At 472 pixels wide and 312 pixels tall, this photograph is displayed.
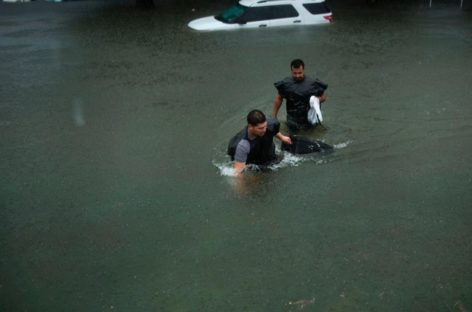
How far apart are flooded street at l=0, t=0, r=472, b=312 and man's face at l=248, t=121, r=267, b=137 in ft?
2.78

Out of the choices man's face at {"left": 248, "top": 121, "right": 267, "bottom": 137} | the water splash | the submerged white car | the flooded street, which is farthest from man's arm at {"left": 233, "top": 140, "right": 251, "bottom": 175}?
the submerged white car

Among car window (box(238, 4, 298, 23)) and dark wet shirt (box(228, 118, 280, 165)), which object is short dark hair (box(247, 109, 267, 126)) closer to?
dark wet shirt (box(228, 118, 280, 165))

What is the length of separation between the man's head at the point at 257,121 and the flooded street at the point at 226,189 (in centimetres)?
92

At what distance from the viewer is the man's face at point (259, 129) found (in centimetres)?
591

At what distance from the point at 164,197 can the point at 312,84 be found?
2763mm

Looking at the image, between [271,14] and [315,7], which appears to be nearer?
[271,14]

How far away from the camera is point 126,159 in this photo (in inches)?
298

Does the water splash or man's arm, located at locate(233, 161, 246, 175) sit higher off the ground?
man's arm, located at locate(233, 161, 246, 175)

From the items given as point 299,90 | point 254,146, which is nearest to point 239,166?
point 254,146

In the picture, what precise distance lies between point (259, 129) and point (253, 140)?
14.4 inches

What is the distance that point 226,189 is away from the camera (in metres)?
6.61

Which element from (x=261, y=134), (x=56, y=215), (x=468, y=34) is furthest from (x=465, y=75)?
(x=56, y=215)

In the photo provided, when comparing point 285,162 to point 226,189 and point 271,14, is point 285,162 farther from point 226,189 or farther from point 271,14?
point 271,14

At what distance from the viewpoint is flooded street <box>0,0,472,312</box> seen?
192 inches
